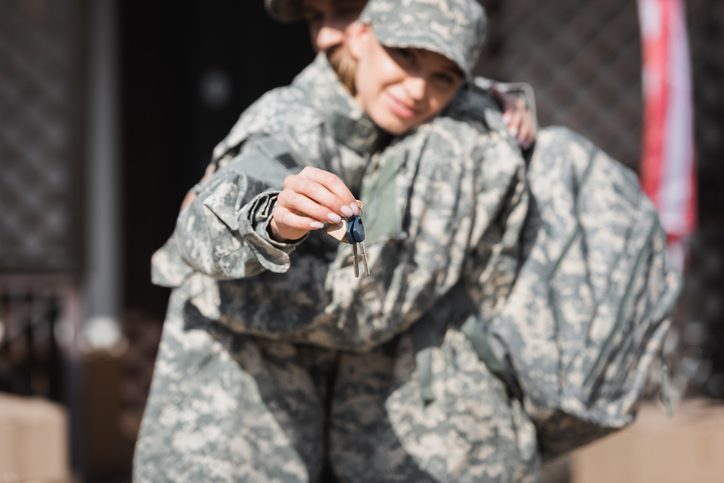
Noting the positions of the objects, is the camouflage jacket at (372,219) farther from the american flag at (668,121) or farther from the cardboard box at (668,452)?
the american flag at (668,121)

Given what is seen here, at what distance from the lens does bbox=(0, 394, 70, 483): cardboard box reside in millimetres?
3457

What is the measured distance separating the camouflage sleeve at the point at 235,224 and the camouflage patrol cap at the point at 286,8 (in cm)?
78

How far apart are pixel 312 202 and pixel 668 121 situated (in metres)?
3.03

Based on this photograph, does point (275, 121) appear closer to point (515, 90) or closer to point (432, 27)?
point (432, 27)

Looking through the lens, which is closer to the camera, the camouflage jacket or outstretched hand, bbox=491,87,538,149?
the camouflage jacket

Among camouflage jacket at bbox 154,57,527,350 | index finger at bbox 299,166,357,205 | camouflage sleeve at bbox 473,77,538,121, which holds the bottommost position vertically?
camouflage jacket at bbox 154,57,527,350

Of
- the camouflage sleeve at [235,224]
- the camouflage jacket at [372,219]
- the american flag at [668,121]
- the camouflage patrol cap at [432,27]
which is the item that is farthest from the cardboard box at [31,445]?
the american flag at [668,121]

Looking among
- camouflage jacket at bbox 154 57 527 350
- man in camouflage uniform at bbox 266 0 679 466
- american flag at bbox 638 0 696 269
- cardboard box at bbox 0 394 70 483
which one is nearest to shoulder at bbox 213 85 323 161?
camouflage jacket at bbox 154 57 527 350

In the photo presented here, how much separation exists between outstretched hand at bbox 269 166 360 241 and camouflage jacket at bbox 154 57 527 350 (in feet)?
0.64

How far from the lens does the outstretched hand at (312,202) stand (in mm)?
1696

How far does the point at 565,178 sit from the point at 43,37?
403 centimetres

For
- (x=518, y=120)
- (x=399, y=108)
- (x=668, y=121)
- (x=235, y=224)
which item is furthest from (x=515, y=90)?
(x=668, y=121)

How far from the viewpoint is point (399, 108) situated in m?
2.21

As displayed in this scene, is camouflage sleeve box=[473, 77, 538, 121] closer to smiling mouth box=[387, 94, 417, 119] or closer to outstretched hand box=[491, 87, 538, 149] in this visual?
outstretched hand box=[491, 87, 538, 149]
